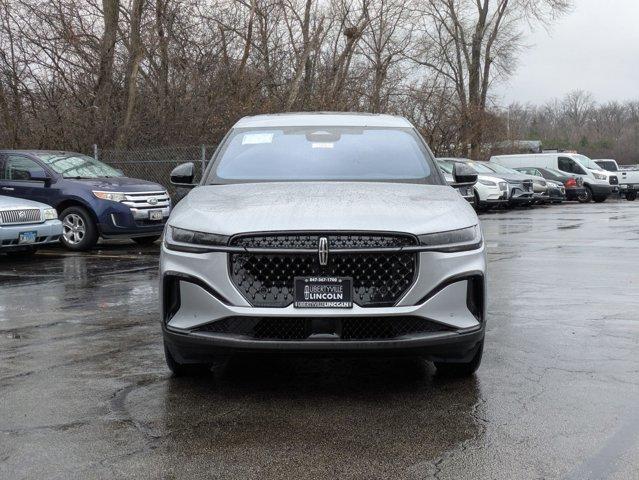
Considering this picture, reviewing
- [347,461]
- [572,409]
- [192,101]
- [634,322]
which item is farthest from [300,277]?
[192,101]

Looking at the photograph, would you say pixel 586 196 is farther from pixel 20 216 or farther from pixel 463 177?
pixel 463 177

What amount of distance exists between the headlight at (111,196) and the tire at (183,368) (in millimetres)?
8986

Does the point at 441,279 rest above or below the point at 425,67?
below

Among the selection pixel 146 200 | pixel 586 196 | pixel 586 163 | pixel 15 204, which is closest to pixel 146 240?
pixel 146 200

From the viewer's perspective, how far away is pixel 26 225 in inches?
495

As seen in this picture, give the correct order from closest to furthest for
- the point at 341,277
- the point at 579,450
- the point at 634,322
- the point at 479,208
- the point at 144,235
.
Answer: the point at 579,450
the point at 341,277
the point at 634,322
the point at 144,235
the point at 479,208

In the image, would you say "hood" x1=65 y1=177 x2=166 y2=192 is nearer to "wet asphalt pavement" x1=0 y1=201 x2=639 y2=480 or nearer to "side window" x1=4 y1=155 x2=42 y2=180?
"side window" x1=4 y1=155 x2=42 y2=180

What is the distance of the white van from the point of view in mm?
33844

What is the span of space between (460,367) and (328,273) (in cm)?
123

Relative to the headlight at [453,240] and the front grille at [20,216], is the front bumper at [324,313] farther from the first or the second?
the front grille at [20,216]

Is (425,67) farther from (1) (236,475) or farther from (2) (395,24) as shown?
(1) (236,475)

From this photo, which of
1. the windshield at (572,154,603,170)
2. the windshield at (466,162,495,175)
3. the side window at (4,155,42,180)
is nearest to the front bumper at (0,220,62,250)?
the side window at (4,155,42,180)

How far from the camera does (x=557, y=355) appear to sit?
5.96m

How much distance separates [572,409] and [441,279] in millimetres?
1016
